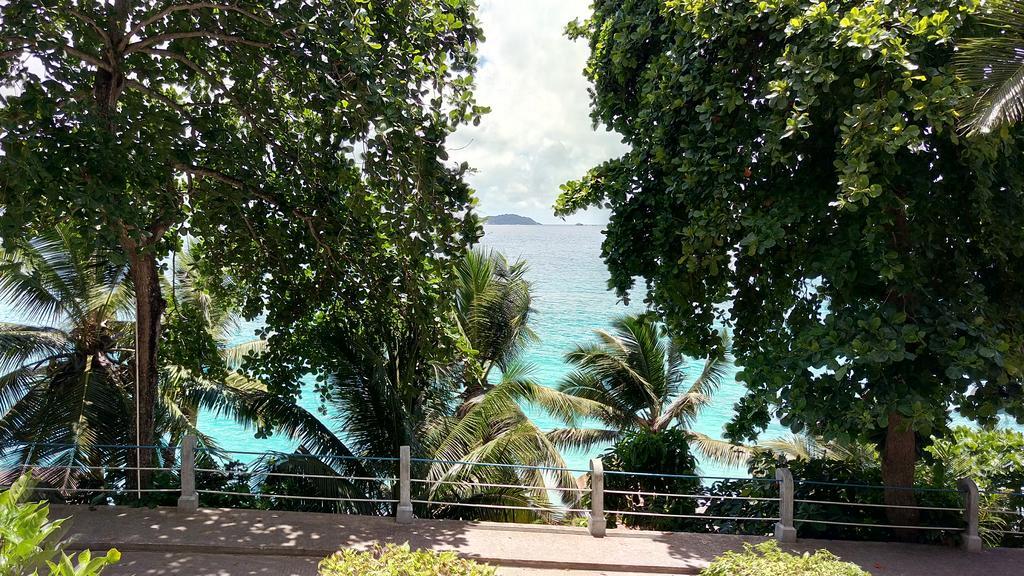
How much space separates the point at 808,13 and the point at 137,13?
7.77 meters

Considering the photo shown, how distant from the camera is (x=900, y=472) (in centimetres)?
893

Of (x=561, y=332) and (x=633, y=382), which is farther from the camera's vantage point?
(x=561, y=332)

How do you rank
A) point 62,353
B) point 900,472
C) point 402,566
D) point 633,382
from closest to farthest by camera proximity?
point 402,566 → point 900,472 → point 62,353 → point 633,382

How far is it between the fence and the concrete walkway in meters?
0.26

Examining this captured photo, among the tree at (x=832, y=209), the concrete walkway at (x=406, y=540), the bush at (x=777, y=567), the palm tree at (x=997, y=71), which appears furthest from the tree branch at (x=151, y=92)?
the palm tree at (x=997, y=71)

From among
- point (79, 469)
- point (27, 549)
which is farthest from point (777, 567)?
point (79, 469)

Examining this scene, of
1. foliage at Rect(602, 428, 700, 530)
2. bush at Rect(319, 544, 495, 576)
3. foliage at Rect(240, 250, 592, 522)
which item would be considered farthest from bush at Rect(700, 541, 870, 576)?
foliage at Rect(602, 428, 700, 530)

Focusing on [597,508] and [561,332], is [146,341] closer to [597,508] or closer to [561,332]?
[597,508]

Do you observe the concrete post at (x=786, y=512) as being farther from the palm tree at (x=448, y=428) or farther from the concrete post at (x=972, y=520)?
the palm tree at (x=448, y=428)

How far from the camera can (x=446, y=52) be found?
8.17 meters

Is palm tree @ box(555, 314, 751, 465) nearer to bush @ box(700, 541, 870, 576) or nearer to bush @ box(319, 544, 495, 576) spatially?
bush @ box(700, 541, 870, 576)

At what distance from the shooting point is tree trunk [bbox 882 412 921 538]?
28.9ft

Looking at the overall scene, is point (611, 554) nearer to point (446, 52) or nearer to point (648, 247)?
point (648, 247)

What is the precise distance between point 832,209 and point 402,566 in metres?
6.39
